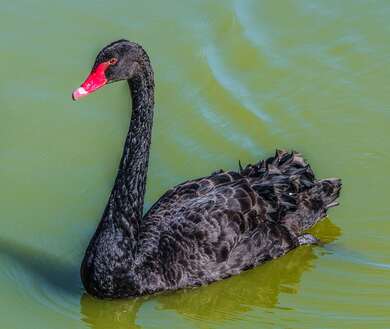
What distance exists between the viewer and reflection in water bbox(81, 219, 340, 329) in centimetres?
582

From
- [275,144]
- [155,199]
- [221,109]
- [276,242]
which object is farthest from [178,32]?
[276,242]

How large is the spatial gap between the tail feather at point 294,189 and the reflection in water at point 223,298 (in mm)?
281

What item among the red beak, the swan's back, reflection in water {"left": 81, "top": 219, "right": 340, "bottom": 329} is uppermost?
the red beak

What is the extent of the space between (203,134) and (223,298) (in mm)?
1967

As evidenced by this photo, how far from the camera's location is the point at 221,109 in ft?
26.1

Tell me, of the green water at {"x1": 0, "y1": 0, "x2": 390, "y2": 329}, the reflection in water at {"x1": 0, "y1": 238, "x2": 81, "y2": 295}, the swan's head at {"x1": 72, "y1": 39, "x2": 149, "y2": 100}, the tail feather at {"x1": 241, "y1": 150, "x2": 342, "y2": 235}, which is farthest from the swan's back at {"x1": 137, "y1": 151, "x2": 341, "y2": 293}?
the swan's head at {"x1": 72, "y1": 39, "x2": 149, "y2": 100}

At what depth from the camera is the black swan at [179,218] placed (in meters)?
5.68

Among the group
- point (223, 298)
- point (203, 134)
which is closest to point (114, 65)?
point (223, 298)

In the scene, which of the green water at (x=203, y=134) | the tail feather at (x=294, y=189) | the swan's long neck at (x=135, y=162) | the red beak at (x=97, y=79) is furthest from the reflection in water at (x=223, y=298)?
the red beak at (x=97, y=79)

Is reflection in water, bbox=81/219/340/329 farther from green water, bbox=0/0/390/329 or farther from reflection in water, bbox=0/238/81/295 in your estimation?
reflection in water, bbox=0/238/81/295

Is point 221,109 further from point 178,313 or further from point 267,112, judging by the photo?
point 178,313

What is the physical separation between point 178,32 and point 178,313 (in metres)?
3.75

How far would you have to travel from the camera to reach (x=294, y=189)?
6570mm

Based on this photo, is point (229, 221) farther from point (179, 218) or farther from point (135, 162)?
point (135, 162)
